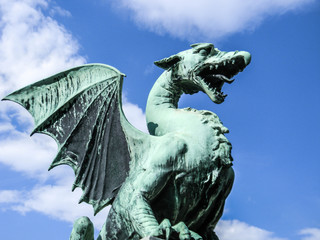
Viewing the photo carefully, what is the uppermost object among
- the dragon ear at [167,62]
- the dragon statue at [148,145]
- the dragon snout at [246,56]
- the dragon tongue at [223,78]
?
the dragon ear at [167,62]

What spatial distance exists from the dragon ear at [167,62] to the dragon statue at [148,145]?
1 cm

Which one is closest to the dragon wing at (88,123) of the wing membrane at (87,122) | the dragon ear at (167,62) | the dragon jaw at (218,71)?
the wing membrane at (87,122)

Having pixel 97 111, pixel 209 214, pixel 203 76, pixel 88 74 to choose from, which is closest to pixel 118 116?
pixel 97 111

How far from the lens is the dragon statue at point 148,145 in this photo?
4352 mm

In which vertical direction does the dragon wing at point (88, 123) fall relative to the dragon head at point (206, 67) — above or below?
below

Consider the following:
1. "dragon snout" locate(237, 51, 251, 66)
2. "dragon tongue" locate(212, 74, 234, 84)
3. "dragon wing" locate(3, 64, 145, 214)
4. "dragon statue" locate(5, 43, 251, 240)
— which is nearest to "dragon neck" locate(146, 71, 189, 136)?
"dragon statue" locate(5, 43, 251, 240)

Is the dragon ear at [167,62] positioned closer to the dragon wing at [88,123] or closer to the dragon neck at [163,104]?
the dragon neck at [163,104]

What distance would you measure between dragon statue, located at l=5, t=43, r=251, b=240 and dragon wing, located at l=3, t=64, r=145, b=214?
0.01 metres

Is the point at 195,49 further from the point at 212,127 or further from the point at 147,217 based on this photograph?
the point at 147,217

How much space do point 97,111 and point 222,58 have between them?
147 cm

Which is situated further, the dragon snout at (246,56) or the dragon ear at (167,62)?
the dragon ear at (167,62)

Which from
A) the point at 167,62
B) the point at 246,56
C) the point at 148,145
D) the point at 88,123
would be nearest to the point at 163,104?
the point at 167,62

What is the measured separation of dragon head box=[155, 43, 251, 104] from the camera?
4879 millimetres

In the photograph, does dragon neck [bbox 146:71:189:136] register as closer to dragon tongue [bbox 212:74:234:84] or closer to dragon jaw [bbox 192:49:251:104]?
dragon jaw [bbox 192:49:251:104]
